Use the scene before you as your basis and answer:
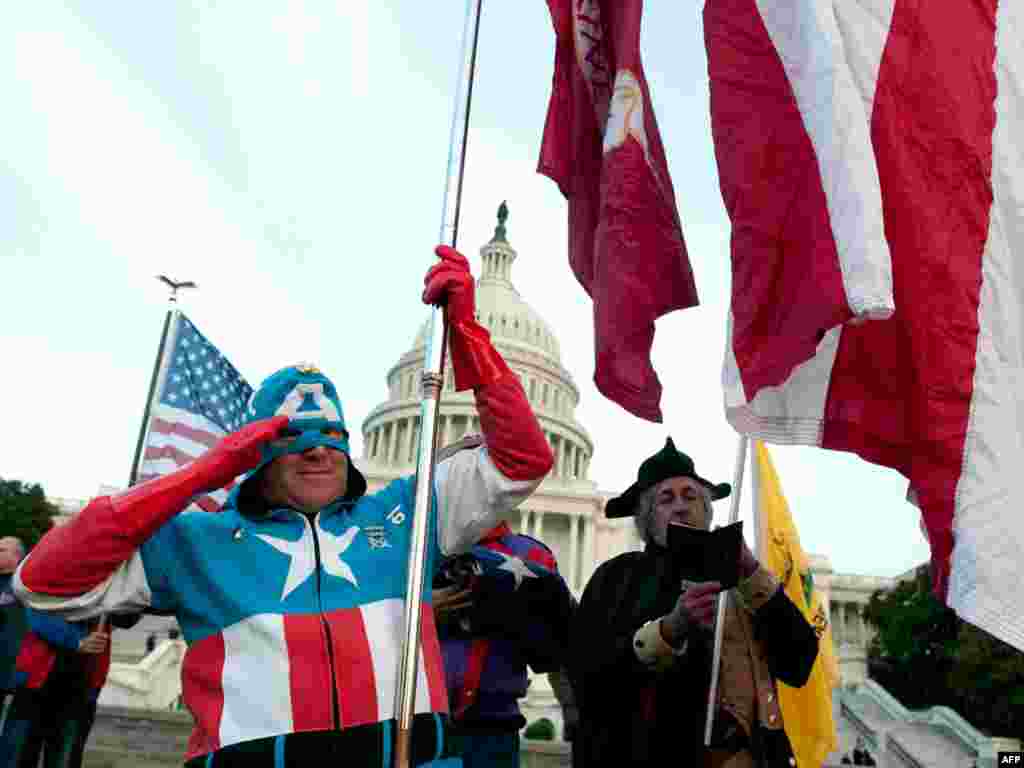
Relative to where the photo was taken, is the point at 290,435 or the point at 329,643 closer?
the point at 329,643

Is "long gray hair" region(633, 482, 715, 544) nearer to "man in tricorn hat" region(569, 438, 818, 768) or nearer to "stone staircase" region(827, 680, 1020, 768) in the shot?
"man in tricorn hat" region(569, 438, 818, 768)

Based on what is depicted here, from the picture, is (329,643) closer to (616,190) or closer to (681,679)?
(681,679)

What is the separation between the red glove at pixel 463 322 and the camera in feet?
9.42

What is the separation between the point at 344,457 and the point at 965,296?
1842mm

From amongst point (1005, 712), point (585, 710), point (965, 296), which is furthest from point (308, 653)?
point (1005, 712)

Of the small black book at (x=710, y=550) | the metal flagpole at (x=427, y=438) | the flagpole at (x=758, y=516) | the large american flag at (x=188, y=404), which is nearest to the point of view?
the metal flagpole at (x=427, y=438)

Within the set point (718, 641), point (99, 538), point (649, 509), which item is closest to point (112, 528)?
point (99, 538)

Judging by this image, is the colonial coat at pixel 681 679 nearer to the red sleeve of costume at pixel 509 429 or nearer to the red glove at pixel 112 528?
the red sleeve of costume at pixel 509 429

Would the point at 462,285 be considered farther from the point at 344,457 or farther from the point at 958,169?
the point at 958,169

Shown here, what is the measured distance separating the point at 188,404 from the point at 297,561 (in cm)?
487

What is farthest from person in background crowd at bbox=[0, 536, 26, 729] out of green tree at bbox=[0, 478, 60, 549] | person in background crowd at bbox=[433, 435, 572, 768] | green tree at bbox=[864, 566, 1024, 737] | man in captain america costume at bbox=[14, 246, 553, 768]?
green tree at bbox=[0, 478, 60, 549]

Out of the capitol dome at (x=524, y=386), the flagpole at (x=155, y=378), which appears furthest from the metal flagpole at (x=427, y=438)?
the capitol dome at (x=524, y=386)

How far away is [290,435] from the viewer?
3016 mm

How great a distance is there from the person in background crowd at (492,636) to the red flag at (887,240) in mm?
1344
